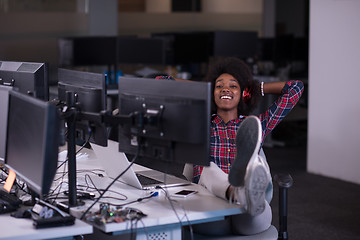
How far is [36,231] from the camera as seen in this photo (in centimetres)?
203

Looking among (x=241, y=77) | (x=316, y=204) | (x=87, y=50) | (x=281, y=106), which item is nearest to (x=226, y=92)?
(x=241, y=77)

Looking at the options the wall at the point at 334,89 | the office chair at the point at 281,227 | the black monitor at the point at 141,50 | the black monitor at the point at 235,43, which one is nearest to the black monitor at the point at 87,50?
the black monitor at the point at 141,50

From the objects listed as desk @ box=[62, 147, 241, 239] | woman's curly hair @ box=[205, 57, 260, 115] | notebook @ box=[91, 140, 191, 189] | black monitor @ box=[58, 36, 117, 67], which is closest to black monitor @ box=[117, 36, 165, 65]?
black monitor @ box=[58, 36, 117, 67]

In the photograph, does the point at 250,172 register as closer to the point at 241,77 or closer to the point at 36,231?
the point at 36,231

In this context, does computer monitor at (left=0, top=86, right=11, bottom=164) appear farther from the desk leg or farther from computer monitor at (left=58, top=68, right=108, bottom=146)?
the desk leg

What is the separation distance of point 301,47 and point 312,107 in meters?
2.99

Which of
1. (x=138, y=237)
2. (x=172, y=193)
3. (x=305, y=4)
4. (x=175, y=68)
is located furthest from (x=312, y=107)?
(x=305, y=4)

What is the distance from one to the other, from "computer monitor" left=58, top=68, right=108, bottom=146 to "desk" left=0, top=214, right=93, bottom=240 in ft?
1.44

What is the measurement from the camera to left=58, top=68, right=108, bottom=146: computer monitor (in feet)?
7.89

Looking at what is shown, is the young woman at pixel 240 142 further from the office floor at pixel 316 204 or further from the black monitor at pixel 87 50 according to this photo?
the black monitor at pixel 87 50

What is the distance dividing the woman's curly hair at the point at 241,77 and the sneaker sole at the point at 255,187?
2.80 feet

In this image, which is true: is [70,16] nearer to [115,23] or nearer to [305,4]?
[115,23]

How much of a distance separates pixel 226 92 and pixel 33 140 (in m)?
1.16

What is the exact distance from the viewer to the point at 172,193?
257 centimetres
